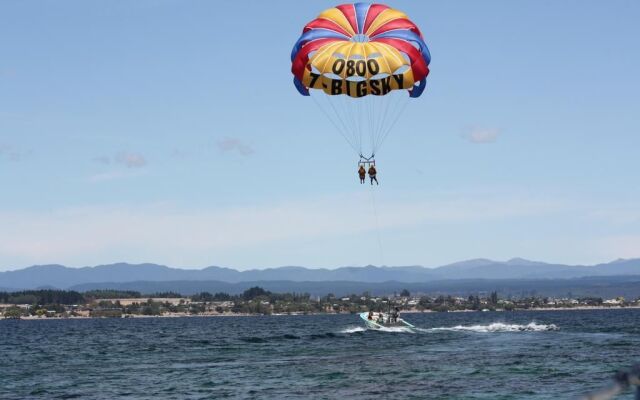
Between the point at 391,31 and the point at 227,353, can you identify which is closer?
the point at 391,31

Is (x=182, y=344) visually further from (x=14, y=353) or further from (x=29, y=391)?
(x=29, y=391)

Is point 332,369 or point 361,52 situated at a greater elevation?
point 361,52

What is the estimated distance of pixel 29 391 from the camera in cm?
4988

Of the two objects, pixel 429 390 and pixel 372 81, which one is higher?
pixel 372 81

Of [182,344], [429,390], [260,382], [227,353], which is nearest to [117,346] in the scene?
[182,344]

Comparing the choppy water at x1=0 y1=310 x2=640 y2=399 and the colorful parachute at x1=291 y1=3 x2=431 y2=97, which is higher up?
the colorful parachute at x1=291 y1=3 x2=431 y2=97

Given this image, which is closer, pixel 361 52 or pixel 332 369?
pixel 361 52

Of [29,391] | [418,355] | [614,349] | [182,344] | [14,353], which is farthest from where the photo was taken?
[182,344]

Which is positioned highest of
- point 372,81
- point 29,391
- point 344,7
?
point 344,7

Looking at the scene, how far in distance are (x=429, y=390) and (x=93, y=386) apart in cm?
1970

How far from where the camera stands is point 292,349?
78375mm

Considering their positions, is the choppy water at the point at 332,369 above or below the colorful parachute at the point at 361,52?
below

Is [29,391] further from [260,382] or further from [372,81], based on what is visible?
[372,81]

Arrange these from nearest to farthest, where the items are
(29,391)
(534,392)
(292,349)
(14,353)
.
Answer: (534,392) → (29,391) → (292,349) → (14,353)
